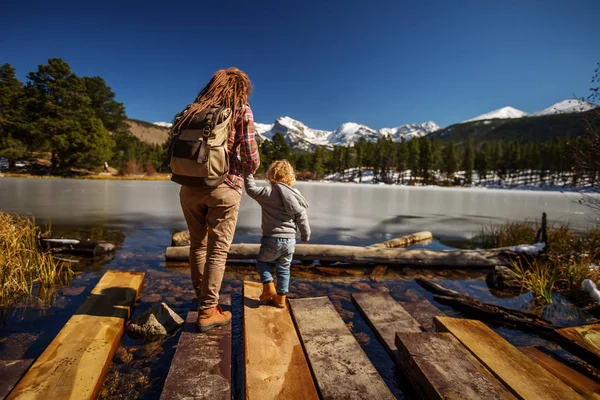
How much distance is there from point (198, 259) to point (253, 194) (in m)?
0.87

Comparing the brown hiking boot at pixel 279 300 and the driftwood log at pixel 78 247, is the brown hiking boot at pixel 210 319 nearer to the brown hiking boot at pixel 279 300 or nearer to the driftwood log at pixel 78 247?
the brown hiking boot at pixel 279 300

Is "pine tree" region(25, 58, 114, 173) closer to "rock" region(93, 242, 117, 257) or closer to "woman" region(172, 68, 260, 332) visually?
"rock" region(93, 242, 117, 257)

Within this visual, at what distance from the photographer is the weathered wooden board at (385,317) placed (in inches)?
113

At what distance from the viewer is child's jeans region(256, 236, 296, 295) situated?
3.23m

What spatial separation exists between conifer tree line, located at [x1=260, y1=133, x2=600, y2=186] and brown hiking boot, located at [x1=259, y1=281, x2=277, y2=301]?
72812 millimetres

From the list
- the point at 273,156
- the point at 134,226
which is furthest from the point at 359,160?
the point at 134,226

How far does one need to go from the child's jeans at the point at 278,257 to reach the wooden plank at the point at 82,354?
4.64 feet

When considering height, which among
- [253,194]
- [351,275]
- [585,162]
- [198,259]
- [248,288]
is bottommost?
[351,275]

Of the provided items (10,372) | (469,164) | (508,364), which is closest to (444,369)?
(508,364)

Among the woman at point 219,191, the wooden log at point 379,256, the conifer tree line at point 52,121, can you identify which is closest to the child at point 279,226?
the woman at point 219,191

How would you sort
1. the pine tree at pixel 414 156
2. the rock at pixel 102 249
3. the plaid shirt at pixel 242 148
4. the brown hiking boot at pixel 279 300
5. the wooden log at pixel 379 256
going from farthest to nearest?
the pine tree at pixel 414 156 → the wooden log at pixel 379 256 → the rock at pixel 102 249 → the brown hiking boot at pixel 279 300 → the plaid shirt at pixel 242 148

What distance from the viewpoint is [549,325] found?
11.3 feet

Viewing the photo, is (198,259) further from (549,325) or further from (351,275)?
(549,325)

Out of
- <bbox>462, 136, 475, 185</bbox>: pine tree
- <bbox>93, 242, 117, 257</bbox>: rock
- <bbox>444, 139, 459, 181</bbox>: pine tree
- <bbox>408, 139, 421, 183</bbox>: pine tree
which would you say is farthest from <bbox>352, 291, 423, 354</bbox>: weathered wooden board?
<bbox>462, 136, 475, 185</bbox>: pine tree
